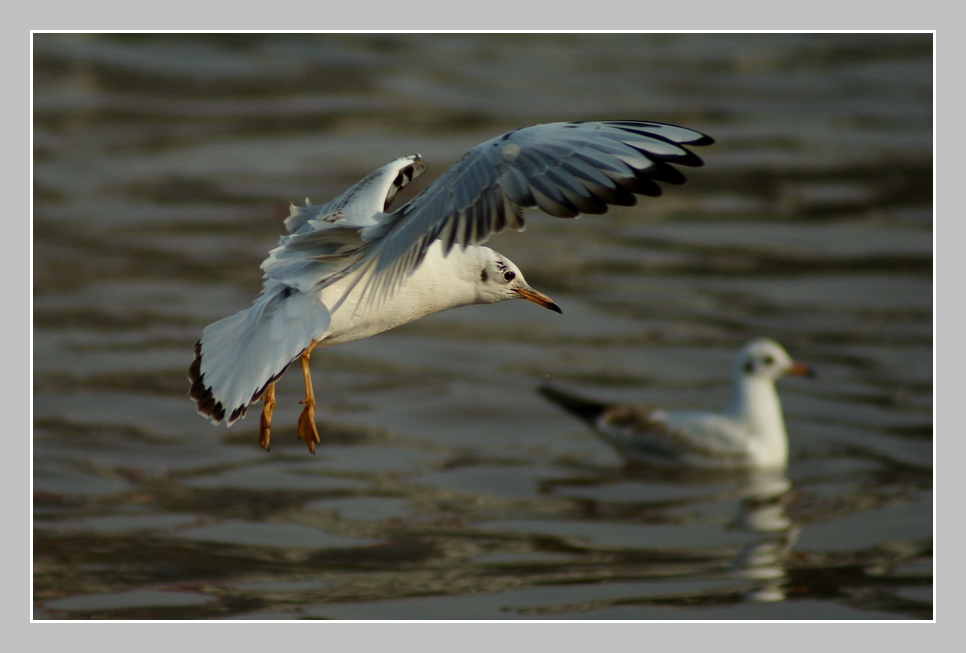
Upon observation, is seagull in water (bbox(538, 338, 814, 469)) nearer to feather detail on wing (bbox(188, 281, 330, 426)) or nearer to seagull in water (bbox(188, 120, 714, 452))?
seagull in water (bbox(188, 120, 714, 452))

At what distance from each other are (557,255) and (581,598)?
6.98 m

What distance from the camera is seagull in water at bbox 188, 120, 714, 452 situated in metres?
4.80

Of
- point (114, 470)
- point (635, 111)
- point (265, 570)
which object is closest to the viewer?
point (265, 570)

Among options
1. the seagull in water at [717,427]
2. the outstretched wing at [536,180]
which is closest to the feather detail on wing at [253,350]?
the outstretched wing at [536,180]

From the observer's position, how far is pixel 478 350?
1262 centimetres

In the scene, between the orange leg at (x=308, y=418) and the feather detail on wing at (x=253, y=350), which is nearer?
the feather detail on wing at (x=253, y=350)

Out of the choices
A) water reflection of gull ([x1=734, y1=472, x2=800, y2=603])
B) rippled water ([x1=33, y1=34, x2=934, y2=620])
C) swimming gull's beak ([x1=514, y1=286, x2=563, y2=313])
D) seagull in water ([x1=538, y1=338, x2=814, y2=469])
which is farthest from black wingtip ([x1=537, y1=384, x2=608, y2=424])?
swimming gull's beak ([x1=514, y1=286, x2=563, y2=313])

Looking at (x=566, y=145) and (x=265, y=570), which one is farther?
(x=265, y=570)

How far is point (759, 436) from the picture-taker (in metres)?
10.4

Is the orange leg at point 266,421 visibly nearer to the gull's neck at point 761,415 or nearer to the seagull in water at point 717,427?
the seagull in water at point 717,427

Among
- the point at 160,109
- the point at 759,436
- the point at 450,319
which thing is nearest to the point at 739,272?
the point at 450,319

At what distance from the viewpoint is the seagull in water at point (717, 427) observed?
10305mm

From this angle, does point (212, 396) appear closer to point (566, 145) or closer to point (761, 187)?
point (566, 145)

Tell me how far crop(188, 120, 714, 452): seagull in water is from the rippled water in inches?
111
